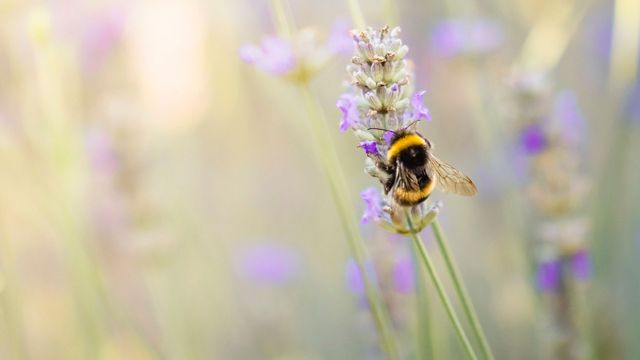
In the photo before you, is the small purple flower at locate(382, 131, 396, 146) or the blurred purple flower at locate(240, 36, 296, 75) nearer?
the small purple flower at locate(382, 131, 396, 146)

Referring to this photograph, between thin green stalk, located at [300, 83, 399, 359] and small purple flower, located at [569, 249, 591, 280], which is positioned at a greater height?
thin green stalk, located at [300, 83, 399, 359]

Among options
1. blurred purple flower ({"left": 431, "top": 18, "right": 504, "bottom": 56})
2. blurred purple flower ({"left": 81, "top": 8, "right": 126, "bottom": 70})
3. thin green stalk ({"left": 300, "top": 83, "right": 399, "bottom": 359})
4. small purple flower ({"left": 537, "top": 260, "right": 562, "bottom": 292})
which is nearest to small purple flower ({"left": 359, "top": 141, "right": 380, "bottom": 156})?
thin green stalk ({"left": 300, "top": 83, "right": 399, "bottom": 359})

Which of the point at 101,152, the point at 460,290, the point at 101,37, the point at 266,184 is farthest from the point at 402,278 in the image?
the point at 266,184

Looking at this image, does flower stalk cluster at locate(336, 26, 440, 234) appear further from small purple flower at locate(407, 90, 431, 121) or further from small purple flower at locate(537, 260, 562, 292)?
small purple flower at locate(537, 260, 562, 292)

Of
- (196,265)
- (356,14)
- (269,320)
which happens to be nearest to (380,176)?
(356,14)

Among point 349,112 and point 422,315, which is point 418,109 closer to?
point 349,112
